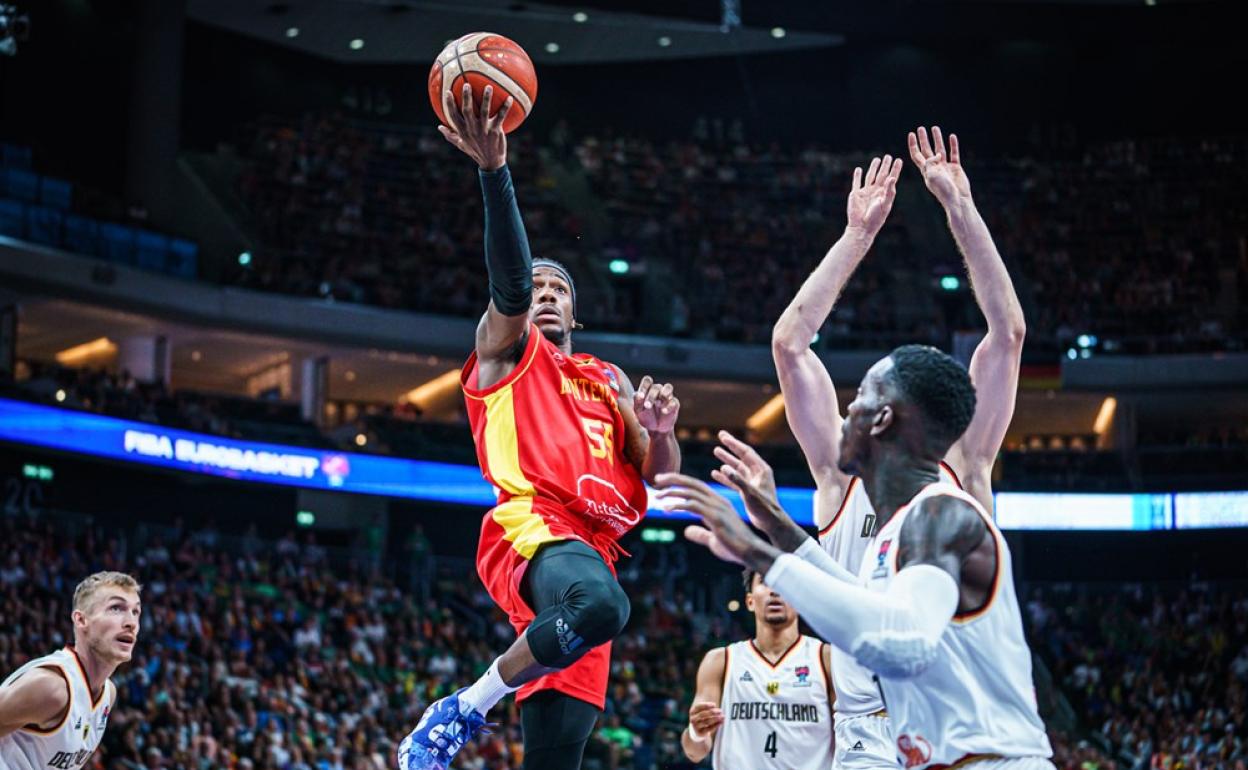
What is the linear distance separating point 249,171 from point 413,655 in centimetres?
1437

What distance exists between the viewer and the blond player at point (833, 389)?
6539 millimetres

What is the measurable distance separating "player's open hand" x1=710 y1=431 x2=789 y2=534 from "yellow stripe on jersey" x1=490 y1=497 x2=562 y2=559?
5.65 feet

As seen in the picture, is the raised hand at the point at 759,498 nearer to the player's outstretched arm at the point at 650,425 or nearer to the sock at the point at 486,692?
the player's outstretched arm at the point at 650,425

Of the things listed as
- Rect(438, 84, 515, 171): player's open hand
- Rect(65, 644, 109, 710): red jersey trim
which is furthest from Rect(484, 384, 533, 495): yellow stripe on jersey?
Rect(65, 644, 109, 710): red jersey trim

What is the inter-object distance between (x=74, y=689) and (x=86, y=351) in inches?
1096

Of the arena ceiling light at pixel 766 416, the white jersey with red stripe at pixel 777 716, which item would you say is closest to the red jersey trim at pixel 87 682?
the white jersey with red stripe at pixel 777 716

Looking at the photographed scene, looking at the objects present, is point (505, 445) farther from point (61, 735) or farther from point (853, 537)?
point (61, 735)

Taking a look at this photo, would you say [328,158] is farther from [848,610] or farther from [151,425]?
[848,610]

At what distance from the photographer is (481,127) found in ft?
20.1

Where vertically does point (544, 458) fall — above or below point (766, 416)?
below

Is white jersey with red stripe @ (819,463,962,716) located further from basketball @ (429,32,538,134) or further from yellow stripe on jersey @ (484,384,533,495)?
basketball @ (429,32,538,134)

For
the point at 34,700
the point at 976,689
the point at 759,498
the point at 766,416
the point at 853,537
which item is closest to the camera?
the point at 976,689

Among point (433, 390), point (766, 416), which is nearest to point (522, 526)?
point (433, 390)

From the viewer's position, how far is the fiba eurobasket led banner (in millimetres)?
25906
